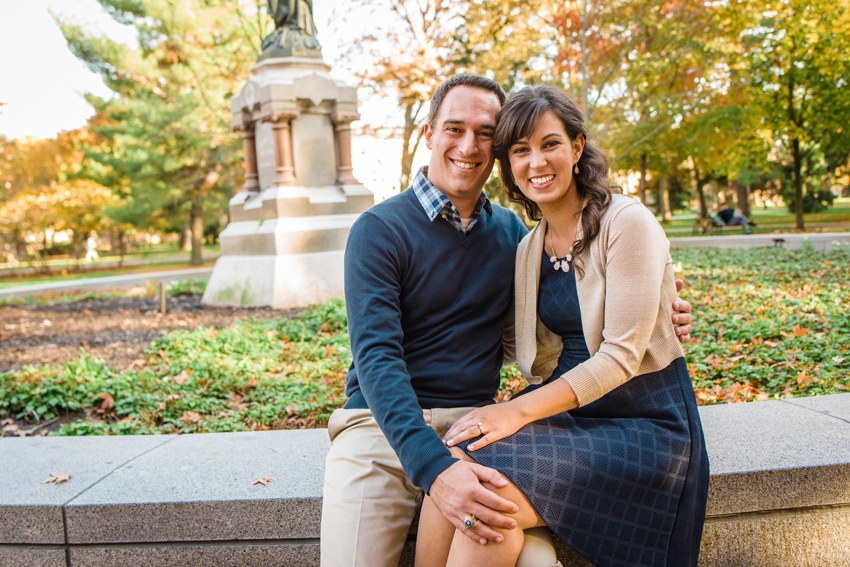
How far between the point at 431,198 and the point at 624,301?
2.76 ft

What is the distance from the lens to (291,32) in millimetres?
8812

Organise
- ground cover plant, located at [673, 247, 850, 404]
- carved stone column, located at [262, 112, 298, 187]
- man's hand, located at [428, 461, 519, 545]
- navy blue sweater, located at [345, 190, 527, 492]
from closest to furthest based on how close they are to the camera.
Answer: man's hand, located at [428, 461, 519, 545]
navy blue sweater, located at [345, 190, 527, 492]
ground cover plant, located at [673, 247, 850, 404]
carved stone column, located at [262, 112, 298, 187]

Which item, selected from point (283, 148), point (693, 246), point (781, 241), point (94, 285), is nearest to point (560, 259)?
point (283, 148)

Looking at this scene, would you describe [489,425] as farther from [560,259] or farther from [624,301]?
[560,259]

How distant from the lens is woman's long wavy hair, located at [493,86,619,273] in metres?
2.12

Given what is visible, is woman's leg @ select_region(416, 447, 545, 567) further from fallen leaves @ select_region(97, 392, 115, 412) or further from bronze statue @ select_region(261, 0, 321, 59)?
bronze statue @ select_region(261, 0, 321, 59)

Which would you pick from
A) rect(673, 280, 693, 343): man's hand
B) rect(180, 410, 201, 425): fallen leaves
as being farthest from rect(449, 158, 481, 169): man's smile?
rect(180, 410, 201, 425): fallen leaves

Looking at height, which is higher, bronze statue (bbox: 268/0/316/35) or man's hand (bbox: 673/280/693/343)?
bronze statue (bbox: 268/0/316/35)

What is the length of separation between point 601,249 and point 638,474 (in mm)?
728

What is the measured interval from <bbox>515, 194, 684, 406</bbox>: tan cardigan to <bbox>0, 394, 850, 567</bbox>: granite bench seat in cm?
62

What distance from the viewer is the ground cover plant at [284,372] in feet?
12.2

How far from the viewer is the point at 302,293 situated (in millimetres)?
7922

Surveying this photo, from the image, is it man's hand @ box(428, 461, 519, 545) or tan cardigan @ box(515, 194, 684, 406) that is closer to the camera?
man's hand @ box(428, 461, 519, 545)

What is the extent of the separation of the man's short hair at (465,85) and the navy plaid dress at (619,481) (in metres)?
1.29
